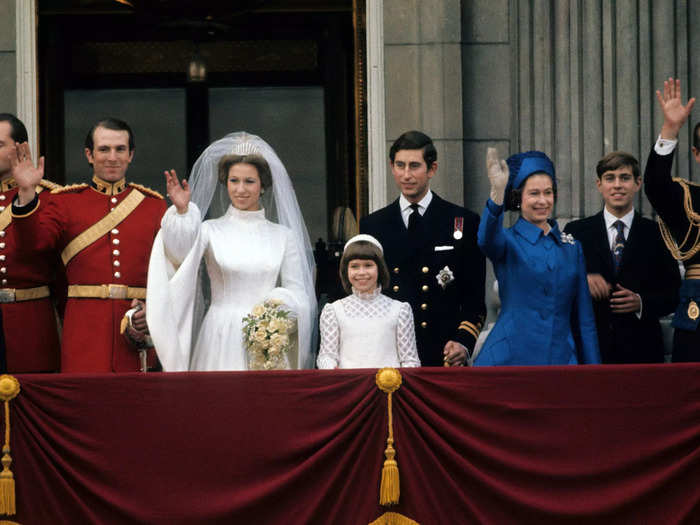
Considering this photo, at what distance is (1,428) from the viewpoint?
5.26 m

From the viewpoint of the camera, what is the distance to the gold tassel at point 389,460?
523 centimetres

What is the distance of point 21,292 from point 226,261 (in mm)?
1047

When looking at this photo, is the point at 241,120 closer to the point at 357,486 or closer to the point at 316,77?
the point at 316,77

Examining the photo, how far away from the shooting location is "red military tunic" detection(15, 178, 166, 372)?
6.16 metres

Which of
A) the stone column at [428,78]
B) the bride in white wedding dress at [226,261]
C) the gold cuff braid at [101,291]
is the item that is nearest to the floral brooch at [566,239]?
the bride in white wedding dress at [226,261]

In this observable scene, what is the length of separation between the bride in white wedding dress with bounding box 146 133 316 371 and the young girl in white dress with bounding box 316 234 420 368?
0.23m

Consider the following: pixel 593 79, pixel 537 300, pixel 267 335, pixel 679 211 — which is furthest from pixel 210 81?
pixel 537 300

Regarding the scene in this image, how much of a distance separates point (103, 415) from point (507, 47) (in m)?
4.68

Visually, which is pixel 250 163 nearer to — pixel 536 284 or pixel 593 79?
pixel 536 284

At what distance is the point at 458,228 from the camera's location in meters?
6.50

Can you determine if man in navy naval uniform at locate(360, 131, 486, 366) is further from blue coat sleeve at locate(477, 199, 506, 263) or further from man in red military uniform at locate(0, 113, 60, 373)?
man in red military uniform at locate(0, 113, 60, 373)

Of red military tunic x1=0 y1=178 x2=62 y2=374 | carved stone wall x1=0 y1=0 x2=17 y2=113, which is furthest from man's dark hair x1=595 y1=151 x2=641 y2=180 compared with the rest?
carved stone wall x1=0 y1=0 x2=17 y2=113

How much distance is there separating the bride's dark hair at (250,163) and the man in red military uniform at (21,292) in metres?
0.90

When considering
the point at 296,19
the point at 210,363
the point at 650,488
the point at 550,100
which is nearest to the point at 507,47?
the point at 550,100
